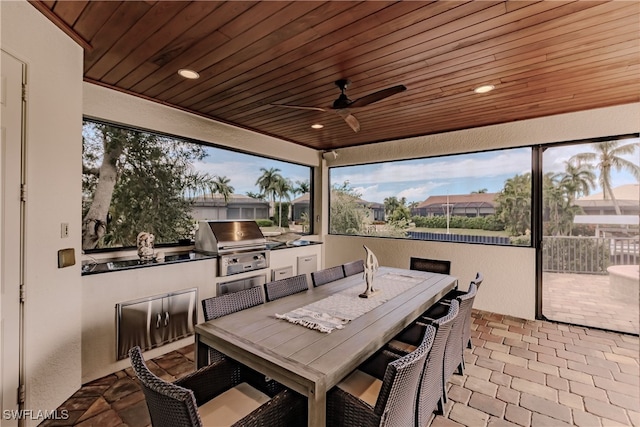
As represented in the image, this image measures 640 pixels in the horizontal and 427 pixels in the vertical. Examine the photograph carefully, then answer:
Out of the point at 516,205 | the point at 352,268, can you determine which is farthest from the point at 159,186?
the point at 516,205

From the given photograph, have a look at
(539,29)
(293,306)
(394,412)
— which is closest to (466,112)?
(539,29)

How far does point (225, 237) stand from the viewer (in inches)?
136

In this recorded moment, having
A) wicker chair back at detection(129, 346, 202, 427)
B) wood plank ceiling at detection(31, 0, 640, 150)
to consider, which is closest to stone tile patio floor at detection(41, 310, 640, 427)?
wicker chair back at detection(129, 346, 202, 427)

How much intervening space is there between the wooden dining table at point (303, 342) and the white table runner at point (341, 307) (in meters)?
0.04

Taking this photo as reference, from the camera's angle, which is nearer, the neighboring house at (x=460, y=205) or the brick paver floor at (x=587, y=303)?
the brick paver floor at (x=587, y=303)

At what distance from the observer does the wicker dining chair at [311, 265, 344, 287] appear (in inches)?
106

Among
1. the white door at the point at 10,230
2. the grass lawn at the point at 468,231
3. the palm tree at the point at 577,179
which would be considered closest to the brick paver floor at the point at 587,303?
the grass lawn at the point at 468,231

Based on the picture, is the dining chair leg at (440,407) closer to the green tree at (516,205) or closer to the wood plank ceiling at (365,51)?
the wood plank ceiling at (365,51)

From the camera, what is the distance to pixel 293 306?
2.06 metres

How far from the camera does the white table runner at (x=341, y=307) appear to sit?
176cm

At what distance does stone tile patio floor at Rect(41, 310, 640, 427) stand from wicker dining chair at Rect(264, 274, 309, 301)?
990 millimetres

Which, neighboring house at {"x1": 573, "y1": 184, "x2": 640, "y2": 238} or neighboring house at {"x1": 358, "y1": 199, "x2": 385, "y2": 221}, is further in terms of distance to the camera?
neighboring house at {"x1": 358, "y1": 199, "x2": 385, "y2": 221}

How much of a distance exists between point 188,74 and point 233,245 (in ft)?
6.09

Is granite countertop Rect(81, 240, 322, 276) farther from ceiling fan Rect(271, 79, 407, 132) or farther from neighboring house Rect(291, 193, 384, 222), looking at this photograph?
neighboring house Rect(291, 193, 384, 222)
